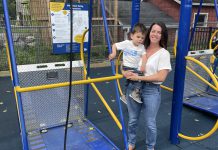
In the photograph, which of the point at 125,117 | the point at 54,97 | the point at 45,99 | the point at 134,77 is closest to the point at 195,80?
the point at 125,117

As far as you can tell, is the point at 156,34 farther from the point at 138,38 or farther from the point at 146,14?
the point at 146,14

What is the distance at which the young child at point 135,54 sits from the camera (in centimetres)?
216

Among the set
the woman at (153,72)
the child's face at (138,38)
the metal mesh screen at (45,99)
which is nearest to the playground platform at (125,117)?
the metal mesh screen at (45,99)

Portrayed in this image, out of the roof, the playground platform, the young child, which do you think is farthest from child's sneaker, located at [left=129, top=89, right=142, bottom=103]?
the roof

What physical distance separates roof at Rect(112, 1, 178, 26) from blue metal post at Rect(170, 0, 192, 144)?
21.9ft

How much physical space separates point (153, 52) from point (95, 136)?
4.25ft

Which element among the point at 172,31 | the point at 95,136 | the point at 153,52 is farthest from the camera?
the point at 172,31

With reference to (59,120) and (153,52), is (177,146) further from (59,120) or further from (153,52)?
(59,120)

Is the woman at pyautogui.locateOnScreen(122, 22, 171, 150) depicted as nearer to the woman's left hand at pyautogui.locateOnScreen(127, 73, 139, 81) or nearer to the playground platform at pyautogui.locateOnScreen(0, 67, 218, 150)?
the woman's left hand at pyautogui.locateOnScreen(127, 73, 139, 81)

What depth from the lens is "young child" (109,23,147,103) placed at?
216cm

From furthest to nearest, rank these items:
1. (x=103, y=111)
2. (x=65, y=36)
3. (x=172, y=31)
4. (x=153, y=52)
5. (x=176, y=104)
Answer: (x=172, y=31) → (x=65, y=36) → (x=103, y=111) → (x=176, y=104) → (x=153, y=52)

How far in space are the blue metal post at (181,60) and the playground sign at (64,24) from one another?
2932mm

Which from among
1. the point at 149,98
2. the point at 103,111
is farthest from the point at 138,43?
the point at 103,111

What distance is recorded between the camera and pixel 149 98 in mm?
2131
